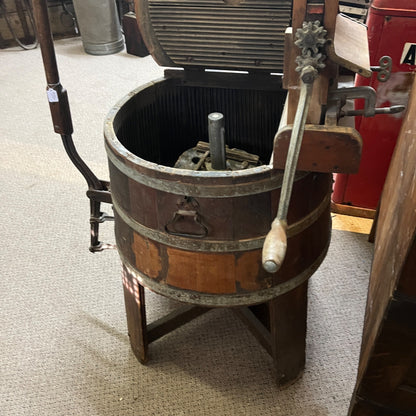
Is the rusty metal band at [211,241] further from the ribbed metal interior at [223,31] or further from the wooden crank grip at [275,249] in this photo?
the ribbed metal interior at [223,31]

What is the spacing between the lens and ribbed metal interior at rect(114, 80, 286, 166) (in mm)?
1572

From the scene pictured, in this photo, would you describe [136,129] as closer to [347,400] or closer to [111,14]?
[347,400]

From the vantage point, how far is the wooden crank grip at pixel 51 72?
1.36 metres

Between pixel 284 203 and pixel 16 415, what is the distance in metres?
1.20

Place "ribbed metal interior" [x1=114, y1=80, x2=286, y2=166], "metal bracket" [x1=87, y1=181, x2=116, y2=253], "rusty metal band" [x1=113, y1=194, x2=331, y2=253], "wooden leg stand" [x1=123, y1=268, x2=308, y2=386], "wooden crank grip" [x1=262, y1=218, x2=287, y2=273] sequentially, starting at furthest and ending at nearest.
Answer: "metal bracket" [x1=87, y1=181, x2=116, y2=253] → "ribbed metal interior" [x1=114, y1=80, x2=286, y2=166] → "wooden leg stand" [x1=123, y1=268, x2=308, y2=386] → "rusty metal band" [x1=113, y1=194, x2=331, y2=253] → "wooden crank grip" [x1=262, y1=218, x2=287, y2=273]

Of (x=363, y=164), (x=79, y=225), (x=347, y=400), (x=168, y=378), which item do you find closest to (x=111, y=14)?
(x=79, y=225)

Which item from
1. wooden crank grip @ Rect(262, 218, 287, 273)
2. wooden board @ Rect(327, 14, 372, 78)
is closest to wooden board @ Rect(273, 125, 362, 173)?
wooden board @ Rect(327, 14, 372, 78)

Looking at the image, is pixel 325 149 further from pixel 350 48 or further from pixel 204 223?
pixel 204 223

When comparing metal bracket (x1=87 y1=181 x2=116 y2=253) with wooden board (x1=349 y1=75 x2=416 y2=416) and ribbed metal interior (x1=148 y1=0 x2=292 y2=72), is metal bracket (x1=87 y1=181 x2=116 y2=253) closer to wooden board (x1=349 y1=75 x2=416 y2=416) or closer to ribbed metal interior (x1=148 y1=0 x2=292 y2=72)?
ribbed metal interior (x1=148 y1=0 x2=292 y2=72)

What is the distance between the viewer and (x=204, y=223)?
3.86 feet

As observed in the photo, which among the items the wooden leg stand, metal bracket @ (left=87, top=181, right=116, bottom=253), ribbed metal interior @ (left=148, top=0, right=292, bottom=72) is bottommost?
the wooden leg stand

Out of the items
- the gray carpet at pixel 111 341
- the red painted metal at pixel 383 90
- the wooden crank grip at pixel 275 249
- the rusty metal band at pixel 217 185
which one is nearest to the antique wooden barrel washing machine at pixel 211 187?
the rusty metal band at pixel 217 185

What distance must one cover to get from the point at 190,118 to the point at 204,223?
24.3 inches

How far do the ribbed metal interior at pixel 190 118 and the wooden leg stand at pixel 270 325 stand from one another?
0.46m
